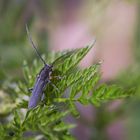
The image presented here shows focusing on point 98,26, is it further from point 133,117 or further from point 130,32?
point 130,32

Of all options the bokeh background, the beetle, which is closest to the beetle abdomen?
the beetle

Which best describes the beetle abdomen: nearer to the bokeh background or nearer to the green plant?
the green plant

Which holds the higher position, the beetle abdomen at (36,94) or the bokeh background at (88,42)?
the bokeh background at (88,42)

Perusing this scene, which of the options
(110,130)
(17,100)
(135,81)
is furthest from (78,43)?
(17,100)

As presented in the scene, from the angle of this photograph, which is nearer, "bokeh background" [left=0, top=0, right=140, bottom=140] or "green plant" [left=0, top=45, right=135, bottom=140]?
"green plant" [left=0, top=45, right=135, bottom=140]

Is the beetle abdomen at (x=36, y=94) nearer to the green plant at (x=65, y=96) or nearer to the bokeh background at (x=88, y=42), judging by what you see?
the green plant at (x=65, y=96)

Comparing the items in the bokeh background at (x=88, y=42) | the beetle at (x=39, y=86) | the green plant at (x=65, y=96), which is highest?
the bokeh background at (x=88, y=42)

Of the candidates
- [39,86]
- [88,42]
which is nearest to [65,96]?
[39,86]

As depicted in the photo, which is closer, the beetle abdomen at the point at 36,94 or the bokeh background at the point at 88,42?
the beetle abdomen at the point at 36,94

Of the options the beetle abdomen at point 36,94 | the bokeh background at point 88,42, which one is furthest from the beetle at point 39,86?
the bokeh background at point 88,42
